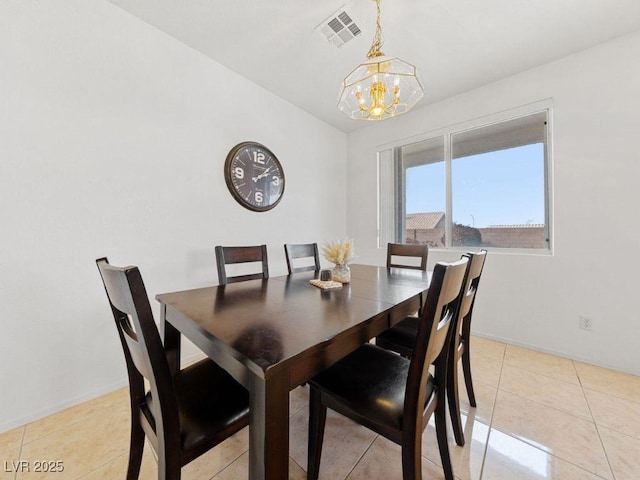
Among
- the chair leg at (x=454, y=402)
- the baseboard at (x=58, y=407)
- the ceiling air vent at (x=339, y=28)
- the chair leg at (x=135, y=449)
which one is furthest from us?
the ceiling air vent at (x=339, y=28)

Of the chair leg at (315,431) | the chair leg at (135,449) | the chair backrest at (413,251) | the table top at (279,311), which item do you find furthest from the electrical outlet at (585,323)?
the chair leg at (135,449)

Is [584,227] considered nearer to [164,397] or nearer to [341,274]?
[341,274]

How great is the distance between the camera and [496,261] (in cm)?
251

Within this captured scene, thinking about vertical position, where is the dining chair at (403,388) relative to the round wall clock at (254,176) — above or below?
below

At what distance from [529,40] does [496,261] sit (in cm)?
189

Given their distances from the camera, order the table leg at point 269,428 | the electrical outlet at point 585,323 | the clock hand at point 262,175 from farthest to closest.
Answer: the clock hand at point 262,175, the electrical outlet at point 585,323, the table leg at point 269,428

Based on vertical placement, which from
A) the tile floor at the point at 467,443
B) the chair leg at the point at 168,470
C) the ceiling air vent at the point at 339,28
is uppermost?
the ceiling air vent at the point at 339,28

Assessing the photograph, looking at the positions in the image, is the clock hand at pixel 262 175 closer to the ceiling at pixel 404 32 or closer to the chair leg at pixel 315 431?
the ceiling at pixel 404 32

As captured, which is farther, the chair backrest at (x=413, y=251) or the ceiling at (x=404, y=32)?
the chair backrest at (x=413, y=251)

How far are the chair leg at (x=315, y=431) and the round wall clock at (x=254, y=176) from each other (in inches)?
73.7

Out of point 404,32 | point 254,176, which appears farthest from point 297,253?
point 404,32

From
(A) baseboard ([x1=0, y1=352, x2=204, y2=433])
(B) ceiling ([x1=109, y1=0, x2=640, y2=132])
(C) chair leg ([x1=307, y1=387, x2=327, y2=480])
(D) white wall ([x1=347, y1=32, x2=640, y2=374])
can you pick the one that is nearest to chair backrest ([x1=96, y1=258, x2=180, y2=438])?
(C) chair leg ([x1=307, y1=387, x2=327, y2=480])

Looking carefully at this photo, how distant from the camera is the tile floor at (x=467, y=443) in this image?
113 centimetres

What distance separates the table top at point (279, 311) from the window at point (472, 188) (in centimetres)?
160
